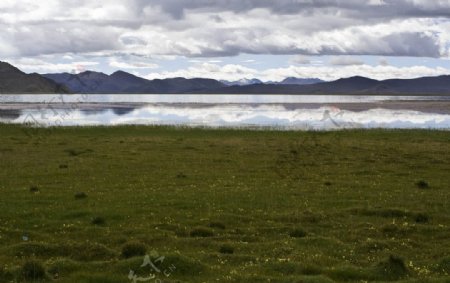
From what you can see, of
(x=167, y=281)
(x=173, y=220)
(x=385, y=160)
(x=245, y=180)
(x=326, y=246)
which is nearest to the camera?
(x=167, y=281)

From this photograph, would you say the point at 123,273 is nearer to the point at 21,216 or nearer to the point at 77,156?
the point at 21,216

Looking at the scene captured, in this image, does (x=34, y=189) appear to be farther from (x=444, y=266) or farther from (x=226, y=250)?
(x=444, y=266)

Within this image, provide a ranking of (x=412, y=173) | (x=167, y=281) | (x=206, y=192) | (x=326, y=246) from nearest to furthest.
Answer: (x=167, y=281) < (x=326, y=246) < (x=206, y=192) < (x=412, y=173)

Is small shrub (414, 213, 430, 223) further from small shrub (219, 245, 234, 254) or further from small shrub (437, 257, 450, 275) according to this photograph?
small shrub (219, 245, 234, 254)

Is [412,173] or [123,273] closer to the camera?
[123,273]

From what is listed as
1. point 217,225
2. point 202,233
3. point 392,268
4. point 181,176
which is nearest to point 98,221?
point 202,233

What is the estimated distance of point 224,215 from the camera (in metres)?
22.3

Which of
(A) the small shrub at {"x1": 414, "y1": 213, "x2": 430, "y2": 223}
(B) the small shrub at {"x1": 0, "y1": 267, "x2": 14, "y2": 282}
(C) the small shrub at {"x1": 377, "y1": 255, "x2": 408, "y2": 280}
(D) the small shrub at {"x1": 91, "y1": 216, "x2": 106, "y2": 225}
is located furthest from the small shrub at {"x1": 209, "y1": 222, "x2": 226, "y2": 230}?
(B) the small shrub at {"x1": 0, "y1": 267, "x2": 14, "y2": 282}

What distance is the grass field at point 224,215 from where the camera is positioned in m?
15.0

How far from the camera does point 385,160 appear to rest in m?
41.0

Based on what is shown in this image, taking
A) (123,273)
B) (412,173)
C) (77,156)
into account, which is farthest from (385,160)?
(123,273)

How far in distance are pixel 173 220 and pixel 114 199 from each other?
4.84 metres

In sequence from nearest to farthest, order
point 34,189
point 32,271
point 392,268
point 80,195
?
point 32,271
point 392,268
point 80,195
point 34,189

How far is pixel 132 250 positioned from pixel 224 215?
6.64 m
